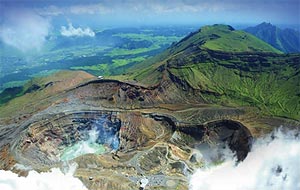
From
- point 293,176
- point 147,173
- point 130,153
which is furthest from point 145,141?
point 293,176

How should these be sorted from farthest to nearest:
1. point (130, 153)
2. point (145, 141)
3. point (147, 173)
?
point (145, 141), point (130, 153), point (147, 173)

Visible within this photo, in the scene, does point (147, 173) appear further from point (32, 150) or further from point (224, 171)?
point (32, 150)

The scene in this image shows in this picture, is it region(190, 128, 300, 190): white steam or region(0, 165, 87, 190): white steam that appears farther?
region(190, 128, 300, 190): white steam

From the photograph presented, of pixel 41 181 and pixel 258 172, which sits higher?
pixel 41 181

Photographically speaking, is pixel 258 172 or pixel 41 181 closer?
pixel 41 181

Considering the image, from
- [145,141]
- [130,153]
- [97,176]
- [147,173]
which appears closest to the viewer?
[97,176]
